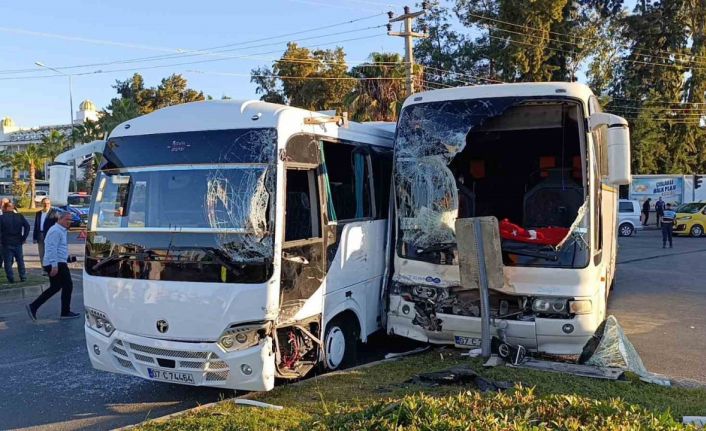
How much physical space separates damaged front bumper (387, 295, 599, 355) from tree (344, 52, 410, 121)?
869 inches

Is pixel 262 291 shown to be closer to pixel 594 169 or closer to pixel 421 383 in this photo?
pixel 421 383

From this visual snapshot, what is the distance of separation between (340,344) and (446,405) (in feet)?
10.3

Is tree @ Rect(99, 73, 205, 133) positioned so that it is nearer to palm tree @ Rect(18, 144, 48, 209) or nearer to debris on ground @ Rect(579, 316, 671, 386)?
palm tree @ Rect(18, 144, 48, 209)

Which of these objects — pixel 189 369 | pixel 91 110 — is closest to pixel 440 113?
pixel 189 369

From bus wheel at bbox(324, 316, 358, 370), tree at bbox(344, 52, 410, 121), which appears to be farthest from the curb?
tree at bbox(344, 52, 410, 121)

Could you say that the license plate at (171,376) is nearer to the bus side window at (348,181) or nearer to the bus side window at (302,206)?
the bus side window at (302,206)

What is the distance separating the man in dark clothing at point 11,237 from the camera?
510 inches

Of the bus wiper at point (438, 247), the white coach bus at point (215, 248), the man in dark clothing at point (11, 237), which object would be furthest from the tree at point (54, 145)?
the bus wiper at point (438, 247)

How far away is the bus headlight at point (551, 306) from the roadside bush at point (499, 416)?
263cm

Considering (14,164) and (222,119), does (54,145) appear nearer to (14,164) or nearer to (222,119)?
(14,164)

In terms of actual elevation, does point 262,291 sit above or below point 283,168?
below

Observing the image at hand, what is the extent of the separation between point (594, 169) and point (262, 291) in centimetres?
396

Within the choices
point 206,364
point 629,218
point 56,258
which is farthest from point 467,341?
point 629,218

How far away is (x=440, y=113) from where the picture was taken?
24.2 ft
